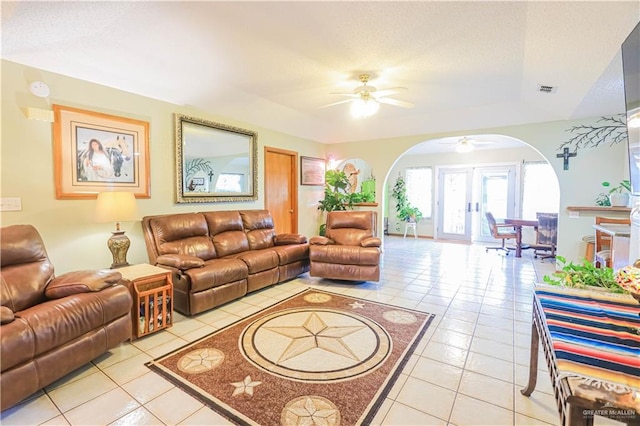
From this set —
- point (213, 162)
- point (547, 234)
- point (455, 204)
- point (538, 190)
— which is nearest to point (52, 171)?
point (213, 162)

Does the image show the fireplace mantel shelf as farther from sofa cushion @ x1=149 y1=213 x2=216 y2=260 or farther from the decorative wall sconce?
the decorative wall sconce

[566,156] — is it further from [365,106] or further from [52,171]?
[52,171]

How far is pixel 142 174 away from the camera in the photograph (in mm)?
3467

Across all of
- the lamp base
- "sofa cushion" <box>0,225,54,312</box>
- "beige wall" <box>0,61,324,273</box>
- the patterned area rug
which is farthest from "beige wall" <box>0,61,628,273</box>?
the patterned area rug

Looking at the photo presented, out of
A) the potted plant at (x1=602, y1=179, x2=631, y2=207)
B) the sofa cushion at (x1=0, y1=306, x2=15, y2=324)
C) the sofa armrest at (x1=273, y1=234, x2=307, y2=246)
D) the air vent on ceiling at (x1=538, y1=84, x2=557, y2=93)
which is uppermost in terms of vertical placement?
the air vent on ceiling at (x1=538, y1=84, x2=557, y2=93)

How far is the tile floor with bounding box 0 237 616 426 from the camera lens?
5.43 ft

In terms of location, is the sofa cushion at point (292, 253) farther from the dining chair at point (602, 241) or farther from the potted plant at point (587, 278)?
the dining chair at point (602, 241)

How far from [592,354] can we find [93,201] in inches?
157

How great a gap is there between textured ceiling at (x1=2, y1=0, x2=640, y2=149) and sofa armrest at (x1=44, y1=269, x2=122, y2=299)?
1860 millimetres

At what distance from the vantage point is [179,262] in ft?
9.58

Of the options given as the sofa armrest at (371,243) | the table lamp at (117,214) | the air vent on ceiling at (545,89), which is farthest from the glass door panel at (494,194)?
the table lamp at (117,214)

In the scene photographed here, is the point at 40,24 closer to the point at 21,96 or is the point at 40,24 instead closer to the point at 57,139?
the point at 21,96

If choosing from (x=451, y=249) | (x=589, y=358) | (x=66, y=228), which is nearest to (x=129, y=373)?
(x=66, y=228)

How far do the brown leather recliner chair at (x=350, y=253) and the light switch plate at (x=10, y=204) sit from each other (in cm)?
306
